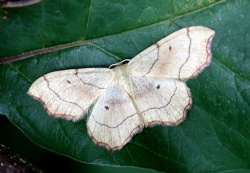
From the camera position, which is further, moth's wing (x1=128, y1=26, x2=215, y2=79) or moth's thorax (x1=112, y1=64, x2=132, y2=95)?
moth's thorax (x1=112, y1=64, x2=132, y2=95)

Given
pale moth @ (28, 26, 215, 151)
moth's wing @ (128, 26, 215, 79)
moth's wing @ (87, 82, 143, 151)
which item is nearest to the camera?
moth's wing @ (128, 26, 215, 79)

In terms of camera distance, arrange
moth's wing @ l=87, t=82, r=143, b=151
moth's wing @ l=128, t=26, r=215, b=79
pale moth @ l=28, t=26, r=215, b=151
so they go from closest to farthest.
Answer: moth's wing @ l=128, t=26, r=215, b=79, pale moth @ l=28, t=26, r=215, b=151, moth's wing @ l=87, t=82, r=143, b=151

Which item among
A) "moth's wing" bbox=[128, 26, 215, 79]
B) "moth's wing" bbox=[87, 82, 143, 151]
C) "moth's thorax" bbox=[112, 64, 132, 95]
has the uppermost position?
"moth's wing" bbox=[128, 26, 215, 79]

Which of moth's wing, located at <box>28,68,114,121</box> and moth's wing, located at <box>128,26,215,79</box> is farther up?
moth's wing, located at <box>128,26,215,79</box>

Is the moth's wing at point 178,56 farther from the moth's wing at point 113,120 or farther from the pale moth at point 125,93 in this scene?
the moth's wing at point 113,120

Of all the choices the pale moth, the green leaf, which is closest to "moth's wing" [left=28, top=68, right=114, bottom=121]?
the pale moth

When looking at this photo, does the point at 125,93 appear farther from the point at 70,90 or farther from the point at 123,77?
the point at 70,90

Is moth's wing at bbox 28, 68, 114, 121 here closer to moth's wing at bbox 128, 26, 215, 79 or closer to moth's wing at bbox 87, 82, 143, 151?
moth's wing at bbox 87, 82, 143, 151

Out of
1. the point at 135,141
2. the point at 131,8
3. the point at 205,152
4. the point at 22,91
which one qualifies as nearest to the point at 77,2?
the point at 131,8
